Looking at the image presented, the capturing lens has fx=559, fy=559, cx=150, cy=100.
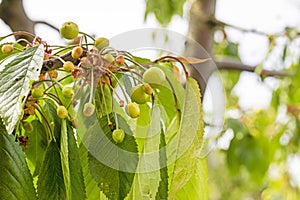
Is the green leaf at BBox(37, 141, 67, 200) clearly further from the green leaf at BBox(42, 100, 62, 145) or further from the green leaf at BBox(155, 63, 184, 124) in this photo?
the green leaf at BBox(155, 63, 184, 124)

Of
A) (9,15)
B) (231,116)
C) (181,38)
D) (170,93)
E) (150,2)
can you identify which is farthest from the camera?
(231,116)

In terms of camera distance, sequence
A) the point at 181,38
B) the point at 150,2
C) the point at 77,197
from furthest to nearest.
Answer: the point at 150,2 → the point at 181,38 → the point at 77,197

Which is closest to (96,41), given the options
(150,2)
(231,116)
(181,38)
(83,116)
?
(83,116)

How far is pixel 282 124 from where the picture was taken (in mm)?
2557

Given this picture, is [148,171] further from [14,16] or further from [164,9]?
[164,9]

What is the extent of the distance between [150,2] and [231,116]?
0.60 m

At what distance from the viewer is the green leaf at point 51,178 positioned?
0.54 m

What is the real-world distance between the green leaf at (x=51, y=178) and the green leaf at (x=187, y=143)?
0.36 feet

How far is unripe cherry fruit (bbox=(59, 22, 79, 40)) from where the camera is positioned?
60 cm

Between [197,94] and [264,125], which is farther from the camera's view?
[264,125]

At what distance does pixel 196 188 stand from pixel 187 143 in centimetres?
9

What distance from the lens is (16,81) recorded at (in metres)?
0.47

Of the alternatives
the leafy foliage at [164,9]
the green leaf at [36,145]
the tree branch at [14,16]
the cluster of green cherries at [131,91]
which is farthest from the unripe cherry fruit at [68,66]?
the leafy foliage at [164,9]

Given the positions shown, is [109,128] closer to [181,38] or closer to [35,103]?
[35,103]
